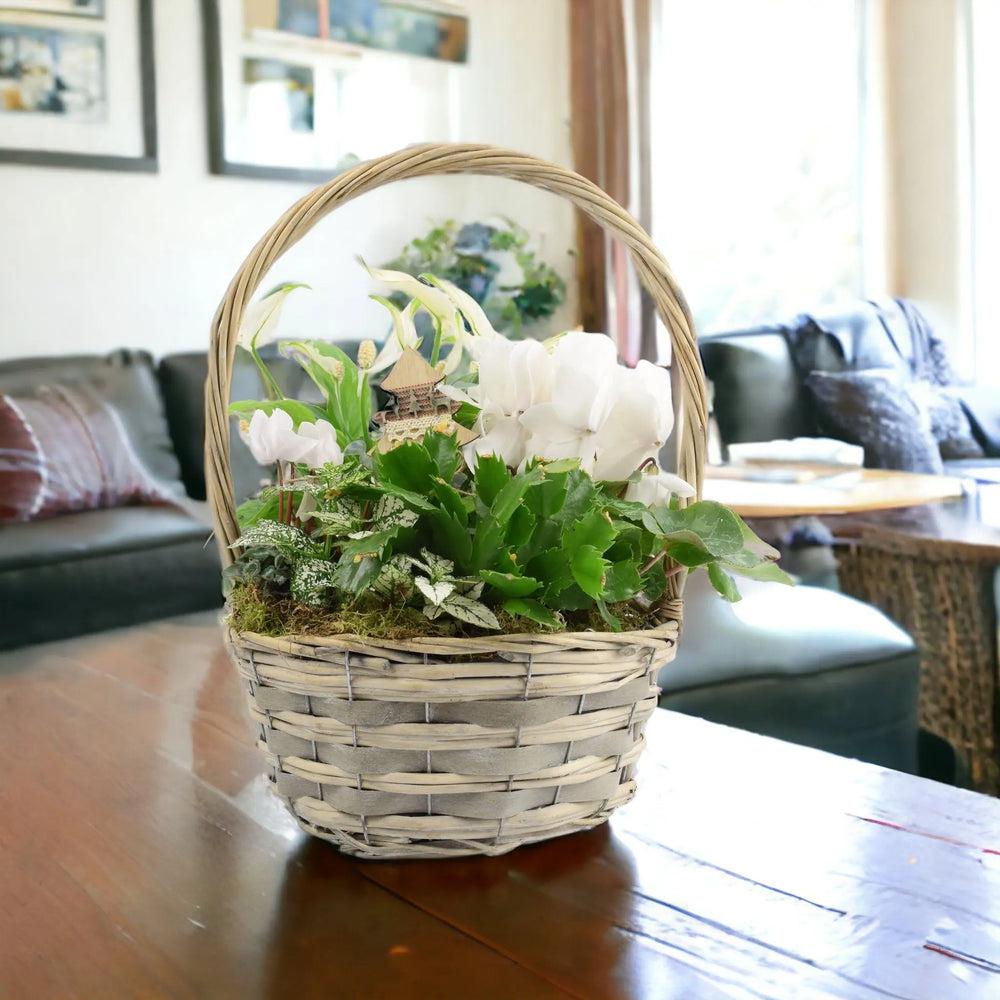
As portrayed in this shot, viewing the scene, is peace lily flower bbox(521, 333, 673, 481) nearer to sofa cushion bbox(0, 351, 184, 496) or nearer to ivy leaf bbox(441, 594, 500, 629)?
ivy leaf bbox(441, 594, 500, 629)

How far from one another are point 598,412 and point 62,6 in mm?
3253

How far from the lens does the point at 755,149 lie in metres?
4.60

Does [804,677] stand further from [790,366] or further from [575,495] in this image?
[790,366]

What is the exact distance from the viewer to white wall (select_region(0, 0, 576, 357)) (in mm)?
3287

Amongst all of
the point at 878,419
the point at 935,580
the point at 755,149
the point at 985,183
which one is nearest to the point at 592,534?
the point at 935,580

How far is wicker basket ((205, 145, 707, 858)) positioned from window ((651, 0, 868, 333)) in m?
3.88

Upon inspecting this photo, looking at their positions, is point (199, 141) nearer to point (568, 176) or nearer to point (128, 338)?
point (128, 338)

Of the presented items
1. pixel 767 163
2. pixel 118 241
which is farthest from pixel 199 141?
pixel 767 163

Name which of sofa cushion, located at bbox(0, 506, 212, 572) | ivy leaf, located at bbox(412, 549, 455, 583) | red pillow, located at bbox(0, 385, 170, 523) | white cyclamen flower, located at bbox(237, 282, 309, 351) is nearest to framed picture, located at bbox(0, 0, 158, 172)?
red pillow, located at bbox(0, 385, 170, 523)

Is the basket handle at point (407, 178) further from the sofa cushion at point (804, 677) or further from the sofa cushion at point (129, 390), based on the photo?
the sofa cushion at point (129, 390)

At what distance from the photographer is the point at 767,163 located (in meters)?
4.61

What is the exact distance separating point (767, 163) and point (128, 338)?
2.70 meters

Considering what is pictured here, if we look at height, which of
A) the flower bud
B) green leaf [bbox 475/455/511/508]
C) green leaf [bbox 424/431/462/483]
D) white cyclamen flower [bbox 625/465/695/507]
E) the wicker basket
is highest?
the flower bud

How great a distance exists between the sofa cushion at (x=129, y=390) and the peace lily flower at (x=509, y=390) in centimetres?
249
